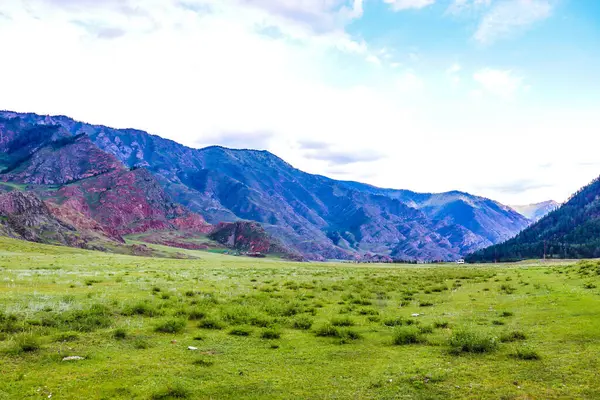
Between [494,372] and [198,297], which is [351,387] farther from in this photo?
[198,297]

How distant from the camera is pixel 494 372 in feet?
39.7

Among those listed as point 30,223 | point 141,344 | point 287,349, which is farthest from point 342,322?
point 30,223

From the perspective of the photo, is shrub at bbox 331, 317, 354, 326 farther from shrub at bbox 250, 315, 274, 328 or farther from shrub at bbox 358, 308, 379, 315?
shrub at bbox 358, 308, 379, 315

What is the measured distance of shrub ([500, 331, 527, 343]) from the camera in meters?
15.4

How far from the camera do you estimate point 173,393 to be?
10.4 metres

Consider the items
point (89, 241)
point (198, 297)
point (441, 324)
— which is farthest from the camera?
point (89, 241)

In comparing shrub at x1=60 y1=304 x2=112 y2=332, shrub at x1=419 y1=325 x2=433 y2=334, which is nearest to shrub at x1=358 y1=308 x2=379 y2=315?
shrub at x1=419 y1=325 x2=433 y2=334

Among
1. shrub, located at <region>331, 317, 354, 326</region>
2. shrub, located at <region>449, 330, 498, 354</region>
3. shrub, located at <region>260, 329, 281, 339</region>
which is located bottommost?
shrub, located at <region>260, 329, 281, 339</region>

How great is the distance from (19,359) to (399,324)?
49.0ft

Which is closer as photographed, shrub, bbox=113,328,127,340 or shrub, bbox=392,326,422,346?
shrub, bbox=113,328,127,340

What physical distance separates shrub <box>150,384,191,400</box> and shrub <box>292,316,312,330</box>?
8.62m

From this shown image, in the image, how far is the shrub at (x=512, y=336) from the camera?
15438 millimetres

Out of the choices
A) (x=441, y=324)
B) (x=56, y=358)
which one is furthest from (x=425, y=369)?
(x=56, y=358)

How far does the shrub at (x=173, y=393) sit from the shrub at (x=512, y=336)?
11.7 meters
